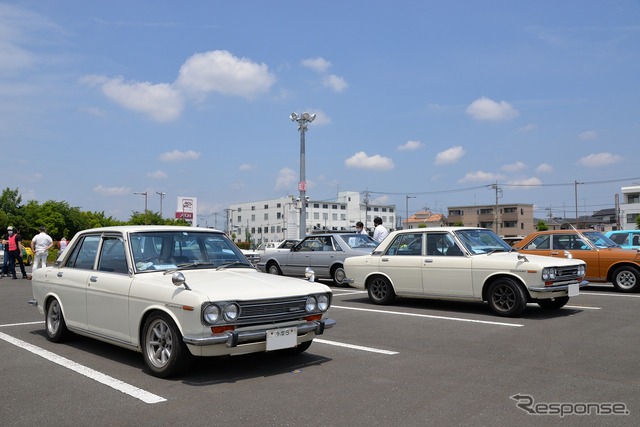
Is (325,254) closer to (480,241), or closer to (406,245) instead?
(406,245)

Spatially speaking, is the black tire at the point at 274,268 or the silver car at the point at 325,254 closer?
the silver car at the point at 325,254

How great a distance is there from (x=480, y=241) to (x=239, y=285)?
6.12m

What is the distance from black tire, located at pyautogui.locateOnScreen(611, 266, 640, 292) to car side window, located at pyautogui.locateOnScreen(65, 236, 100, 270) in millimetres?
11700

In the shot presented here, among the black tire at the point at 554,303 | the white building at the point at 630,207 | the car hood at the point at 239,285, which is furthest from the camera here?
the white building at the point at 630,207

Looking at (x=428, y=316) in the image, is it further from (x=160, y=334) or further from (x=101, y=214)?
(x=101, y=214)

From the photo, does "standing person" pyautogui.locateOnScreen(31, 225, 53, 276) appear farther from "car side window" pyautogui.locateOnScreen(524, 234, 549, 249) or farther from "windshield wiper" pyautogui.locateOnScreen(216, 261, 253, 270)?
"car side window" pyautogui.locateOnScreen(524, 234, 549, 249)

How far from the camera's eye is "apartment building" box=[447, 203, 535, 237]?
10375 cm

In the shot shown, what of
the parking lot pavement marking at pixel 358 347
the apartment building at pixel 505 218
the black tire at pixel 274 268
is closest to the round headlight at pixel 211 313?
the parking lot pavement marking at pixel 358 347

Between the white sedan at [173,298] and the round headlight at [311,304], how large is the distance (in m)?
0.01

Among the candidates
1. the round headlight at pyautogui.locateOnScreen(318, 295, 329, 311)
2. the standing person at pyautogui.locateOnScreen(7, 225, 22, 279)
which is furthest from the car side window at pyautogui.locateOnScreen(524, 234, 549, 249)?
the standing person at pyautogui.locateOnScreen(7, 225, 22, 279)

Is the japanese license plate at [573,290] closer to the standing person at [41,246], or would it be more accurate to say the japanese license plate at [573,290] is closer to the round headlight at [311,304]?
the round headlight at [311,304]

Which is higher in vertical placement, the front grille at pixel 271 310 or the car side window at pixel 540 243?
the car side window at pixel 540 243

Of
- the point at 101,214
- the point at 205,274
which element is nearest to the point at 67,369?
the point at 205,274

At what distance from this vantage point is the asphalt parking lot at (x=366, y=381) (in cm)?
455
